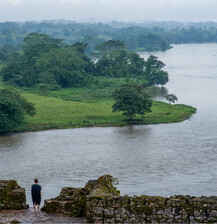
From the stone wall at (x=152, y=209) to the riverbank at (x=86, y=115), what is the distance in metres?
32.8

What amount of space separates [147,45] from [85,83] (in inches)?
3266

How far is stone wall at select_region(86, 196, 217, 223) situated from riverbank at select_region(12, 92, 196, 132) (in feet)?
108

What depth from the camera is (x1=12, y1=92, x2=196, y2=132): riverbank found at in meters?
41.9

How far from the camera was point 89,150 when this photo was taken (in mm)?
33562

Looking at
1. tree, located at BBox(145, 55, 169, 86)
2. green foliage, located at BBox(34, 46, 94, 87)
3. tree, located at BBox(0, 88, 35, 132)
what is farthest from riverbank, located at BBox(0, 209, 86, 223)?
tree, located at BBox(145, 55, 169, 86)

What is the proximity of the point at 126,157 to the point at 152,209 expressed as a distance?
79.3ft

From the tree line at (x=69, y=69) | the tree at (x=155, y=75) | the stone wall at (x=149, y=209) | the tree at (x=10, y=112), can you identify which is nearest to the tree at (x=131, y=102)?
the tree at (x=10, y=112)

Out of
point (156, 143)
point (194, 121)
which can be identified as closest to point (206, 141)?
point (156, 143)

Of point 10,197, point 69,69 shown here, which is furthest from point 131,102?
point 10,197

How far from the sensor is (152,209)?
7.21 metres

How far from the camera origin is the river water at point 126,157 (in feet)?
81.4

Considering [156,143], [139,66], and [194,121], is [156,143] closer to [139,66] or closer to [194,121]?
[194,121]

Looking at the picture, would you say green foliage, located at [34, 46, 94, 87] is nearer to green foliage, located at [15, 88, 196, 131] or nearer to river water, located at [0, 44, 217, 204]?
green foliage, located at [15, 88, 196, 131]

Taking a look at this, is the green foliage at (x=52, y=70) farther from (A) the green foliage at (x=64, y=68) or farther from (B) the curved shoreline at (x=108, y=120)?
(B) the curved shoreline at (x=108, y=120)
